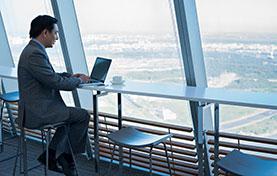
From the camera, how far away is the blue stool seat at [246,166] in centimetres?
219

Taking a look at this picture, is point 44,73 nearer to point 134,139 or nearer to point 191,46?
point 134,139

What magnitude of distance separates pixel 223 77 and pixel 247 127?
525mm

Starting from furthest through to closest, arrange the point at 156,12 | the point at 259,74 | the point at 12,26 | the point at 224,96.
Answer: the point at 12,26 → the point at 156,12 → the point at 259,74 → the point at 224,96

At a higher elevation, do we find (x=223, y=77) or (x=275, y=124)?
(x=223, y=77)

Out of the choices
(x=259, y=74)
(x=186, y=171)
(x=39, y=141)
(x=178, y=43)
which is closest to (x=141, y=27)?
(x=178, y=43)

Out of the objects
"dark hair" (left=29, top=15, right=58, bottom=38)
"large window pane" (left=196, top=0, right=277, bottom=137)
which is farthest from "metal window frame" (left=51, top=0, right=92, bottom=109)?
"large window pane" (left=196, top=0, right=277, bottom=137)

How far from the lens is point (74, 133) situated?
3.28 meters

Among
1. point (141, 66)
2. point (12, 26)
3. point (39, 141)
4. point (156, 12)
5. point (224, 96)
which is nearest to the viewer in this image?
point (224, 96)

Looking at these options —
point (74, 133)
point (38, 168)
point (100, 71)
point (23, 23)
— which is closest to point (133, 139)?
point (74, 133)

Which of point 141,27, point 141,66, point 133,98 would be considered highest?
point 141,27

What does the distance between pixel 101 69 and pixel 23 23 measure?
2.25m

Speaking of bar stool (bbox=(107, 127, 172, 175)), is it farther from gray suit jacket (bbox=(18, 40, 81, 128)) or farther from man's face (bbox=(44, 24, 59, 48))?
man's face (bbox=(44, 24, 59, 48))

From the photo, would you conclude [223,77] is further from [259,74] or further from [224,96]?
[224,96]

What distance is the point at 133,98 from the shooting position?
414cm
